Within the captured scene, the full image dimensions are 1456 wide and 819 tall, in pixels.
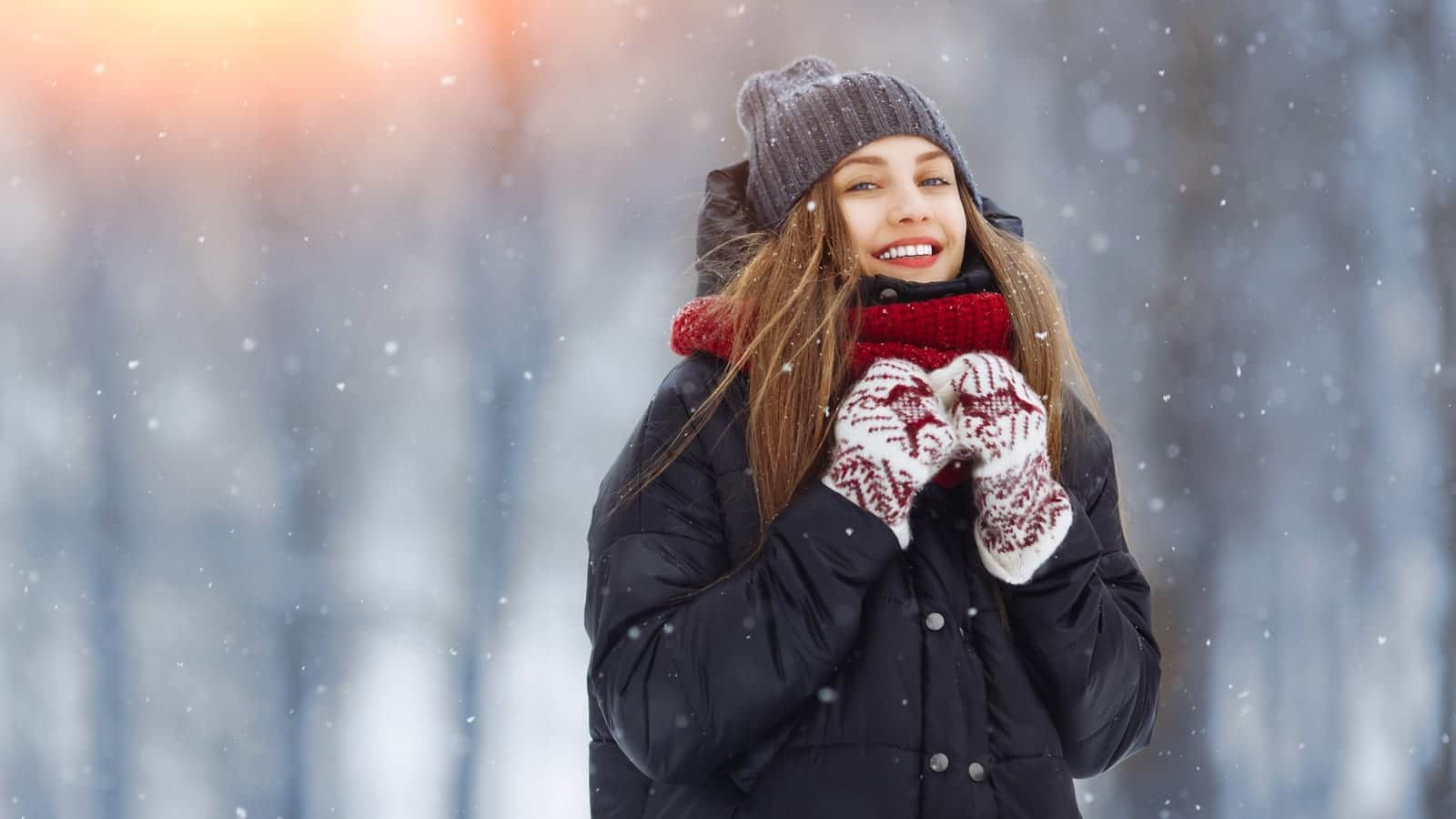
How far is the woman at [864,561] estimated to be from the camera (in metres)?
1.10

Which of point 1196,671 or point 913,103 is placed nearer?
point 913,103

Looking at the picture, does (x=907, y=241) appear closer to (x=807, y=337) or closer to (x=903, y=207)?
(x=903, y=207)

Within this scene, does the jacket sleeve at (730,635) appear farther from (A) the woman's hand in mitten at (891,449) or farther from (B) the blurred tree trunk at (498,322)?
(B) the blurred tree trunk at (498,322)

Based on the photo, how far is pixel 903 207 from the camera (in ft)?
4.40

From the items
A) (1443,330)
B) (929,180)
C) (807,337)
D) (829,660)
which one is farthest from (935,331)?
(1443,330)

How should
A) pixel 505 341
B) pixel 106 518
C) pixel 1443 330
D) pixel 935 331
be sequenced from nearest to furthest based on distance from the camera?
pixel 935 331 → pixel 106 518 → pixel 505 341 → pixel 1443 330

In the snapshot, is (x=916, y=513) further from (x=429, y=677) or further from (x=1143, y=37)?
(x=1143, y=37)

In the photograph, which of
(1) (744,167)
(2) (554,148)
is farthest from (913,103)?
(2) (554,148)

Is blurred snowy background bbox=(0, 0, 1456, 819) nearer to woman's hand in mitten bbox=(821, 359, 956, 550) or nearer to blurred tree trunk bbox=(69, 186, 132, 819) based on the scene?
blurred tree trunk bbox=(69, 186, 132, 819)

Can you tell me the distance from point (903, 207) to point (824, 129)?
13 cm

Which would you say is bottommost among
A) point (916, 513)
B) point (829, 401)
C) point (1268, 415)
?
point (1268, 415)

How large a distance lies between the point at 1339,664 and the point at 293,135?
8.44 ft

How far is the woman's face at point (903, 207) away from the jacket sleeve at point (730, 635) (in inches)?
12.2

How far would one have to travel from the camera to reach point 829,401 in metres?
1.23
